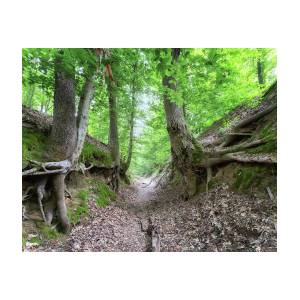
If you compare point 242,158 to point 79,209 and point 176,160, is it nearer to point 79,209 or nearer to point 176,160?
point 176,160

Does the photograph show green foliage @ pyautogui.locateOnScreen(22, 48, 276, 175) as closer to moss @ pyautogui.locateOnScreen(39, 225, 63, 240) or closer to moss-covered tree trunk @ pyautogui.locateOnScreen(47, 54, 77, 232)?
moss-covered tree trunk @ pyautogui.locateOnScreen(47, 54, 77, 232)

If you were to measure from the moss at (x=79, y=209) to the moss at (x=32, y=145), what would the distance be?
1.50 meters

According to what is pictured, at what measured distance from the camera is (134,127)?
13.1 metres

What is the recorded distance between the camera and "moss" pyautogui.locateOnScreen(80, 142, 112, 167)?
7.10 meters

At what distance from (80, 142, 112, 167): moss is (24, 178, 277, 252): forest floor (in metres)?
1.77

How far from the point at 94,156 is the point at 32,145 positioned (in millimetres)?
3148

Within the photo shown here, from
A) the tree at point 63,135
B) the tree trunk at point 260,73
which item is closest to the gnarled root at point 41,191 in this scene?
the tree at point 63,135

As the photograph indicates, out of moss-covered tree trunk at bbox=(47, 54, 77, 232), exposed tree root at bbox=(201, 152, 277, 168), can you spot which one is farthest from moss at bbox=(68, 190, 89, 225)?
exposed tree root at bbox=(201, 152, 277, 168)

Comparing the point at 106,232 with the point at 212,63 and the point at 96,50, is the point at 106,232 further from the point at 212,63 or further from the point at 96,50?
the point at 212,63

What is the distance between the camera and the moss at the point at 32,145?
4459 millimetres

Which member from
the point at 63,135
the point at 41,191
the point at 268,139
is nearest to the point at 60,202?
the point at 41,191

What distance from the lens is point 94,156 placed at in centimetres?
790

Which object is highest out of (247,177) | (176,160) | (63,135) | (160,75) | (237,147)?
(160,75)
